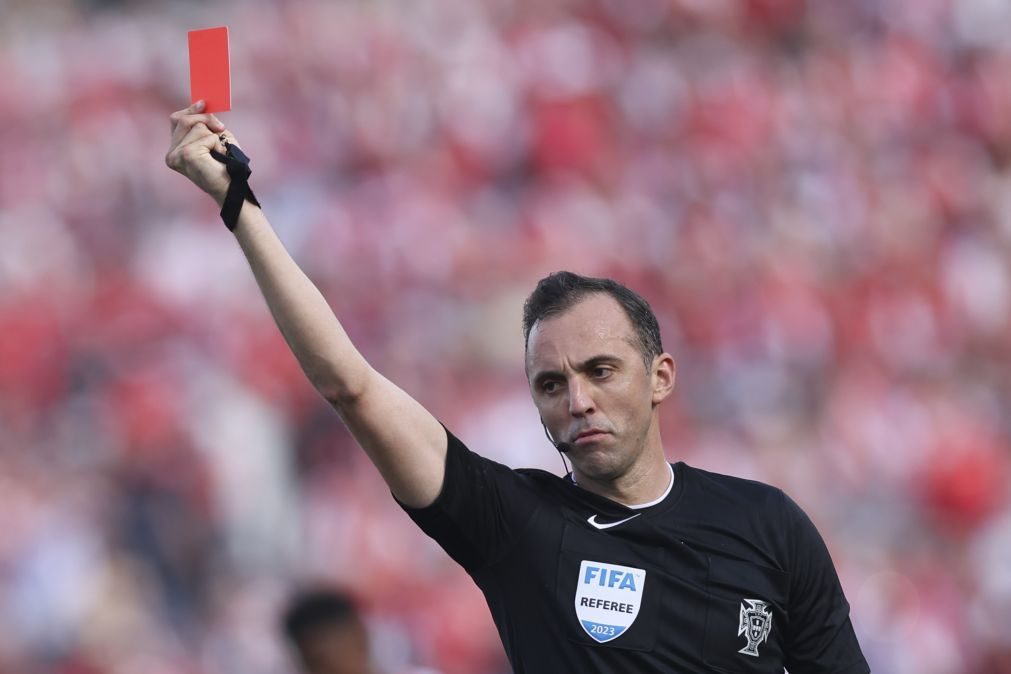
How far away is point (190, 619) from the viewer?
5.74 meters

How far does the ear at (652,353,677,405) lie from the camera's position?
246cm

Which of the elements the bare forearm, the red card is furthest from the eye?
the red card

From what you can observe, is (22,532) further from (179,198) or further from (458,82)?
(458,82)

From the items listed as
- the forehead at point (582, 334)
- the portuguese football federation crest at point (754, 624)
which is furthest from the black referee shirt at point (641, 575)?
the forehead at point (582, 334)

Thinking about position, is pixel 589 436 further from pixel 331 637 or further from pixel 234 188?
pixel 331 637

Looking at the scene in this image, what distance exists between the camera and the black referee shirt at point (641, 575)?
7.27 feet

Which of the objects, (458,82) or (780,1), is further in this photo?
(780,1)

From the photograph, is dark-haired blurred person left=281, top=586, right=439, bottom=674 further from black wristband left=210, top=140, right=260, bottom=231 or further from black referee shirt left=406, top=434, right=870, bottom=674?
black wristband left=210, top=140, right=260, bottom=231

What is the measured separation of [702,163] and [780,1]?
172 centimetres

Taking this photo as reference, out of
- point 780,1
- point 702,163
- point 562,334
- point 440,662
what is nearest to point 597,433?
point 562,334

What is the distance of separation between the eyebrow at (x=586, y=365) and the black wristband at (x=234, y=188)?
1.86ft

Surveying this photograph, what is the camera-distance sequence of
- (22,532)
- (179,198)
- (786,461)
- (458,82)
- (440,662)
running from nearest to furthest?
1. (440,662)
2. (22,532)
3. (786,461)
4. (179,198)
5. (458,82)

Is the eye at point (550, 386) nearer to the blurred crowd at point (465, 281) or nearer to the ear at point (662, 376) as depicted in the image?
the ear at point (662, 376)

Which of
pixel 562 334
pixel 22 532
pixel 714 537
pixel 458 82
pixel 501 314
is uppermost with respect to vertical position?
pixel 458 82
